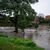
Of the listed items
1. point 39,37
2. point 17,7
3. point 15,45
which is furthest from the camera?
point 17,7

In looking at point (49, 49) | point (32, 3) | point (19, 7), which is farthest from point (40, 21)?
point (49, 49)

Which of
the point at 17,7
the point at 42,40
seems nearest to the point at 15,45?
the point at 42,40

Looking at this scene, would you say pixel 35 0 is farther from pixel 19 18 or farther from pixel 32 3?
pixel 19 18

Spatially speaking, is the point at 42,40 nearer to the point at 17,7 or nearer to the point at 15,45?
the point at 15,45

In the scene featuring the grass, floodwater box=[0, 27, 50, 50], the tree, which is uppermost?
the tree

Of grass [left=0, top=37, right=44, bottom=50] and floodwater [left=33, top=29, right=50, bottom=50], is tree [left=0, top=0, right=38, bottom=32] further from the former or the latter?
grass [left=0, top=37, right=44, bottom=50]

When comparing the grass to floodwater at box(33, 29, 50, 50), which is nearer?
the grass

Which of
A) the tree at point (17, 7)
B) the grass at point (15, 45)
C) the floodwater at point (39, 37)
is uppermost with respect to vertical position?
the tree at point (17, 7)

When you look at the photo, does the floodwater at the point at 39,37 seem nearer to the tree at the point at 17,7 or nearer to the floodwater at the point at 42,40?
the floodwater at the point at 42,40

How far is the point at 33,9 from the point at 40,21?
99.4ft

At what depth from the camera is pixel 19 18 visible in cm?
3275

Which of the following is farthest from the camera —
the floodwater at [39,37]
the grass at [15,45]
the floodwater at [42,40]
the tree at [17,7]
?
the tree at [17,7]

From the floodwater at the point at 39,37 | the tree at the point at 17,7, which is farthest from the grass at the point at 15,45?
the tree at the point at 17,7

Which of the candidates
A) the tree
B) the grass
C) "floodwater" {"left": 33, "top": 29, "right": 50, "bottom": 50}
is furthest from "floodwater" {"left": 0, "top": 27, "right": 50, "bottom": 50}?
the tree
